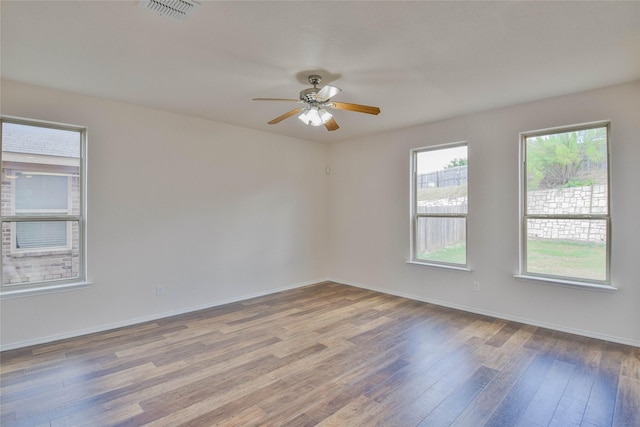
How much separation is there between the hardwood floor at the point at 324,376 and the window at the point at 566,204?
2.51 feet

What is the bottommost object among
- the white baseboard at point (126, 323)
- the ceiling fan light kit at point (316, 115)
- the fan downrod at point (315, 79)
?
the white baseboard at point (126, 323)

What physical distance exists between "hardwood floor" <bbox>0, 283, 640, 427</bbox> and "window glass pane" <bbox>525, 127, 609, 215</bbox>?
1434 millimetres

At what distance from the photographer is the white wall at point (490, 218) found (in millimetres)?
3230

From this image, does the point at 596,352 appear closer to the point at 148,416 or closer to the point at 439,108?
the point at 439,108

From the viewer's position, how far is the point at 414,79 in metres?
3.10

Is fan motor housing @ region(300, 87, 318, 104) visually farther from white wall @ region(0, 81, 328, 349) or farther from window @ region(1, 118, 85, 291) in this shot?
window @ region(1, 118, 85, 291)

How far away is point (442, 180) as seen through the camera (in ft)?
15.4

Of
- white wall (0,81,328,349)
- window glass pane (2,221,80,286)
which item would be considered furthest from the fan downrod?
window glass pane (2,221,80,286)

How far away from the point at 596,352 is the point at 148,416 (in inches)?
154

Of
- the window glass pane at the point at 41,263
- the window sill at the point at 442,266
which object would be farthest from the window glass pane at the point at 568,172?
the window glass pane at the point at 41,263

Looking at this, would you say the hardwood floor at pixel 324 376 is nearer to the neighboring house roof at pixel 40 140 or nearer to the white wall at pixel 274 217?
the white wall at pixel 274 217

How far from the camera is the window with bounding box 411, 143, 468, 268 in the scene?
448 cm

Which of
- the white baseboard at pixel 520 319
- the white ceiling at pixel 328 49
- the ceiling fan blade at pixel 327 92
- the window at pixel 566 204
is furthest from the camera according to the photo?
the window at pixel 566 204

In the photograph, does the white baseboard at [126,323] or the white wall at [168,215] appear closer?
the white baseboard at [126,323]
